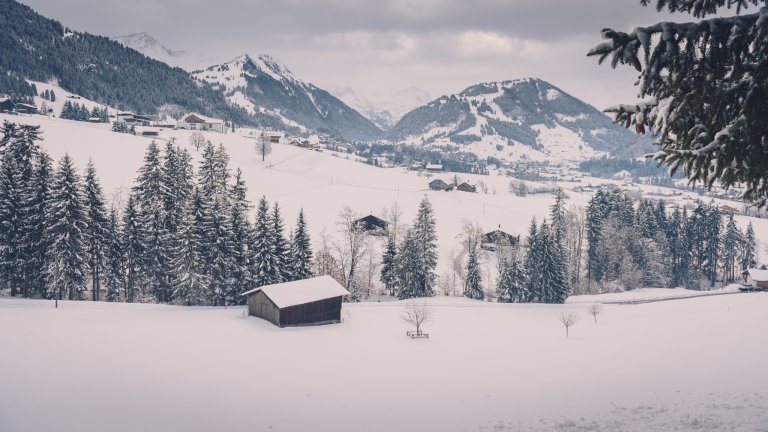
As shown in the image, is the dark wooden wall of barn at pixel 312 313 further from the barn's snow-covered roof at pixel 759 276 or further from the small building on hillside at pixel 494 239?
the barn's snow-covered roof at pixel 759 276

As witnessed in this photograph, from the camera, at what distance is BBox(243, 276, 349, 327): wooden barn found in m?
41.6

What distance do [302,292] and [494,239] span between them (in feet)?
181

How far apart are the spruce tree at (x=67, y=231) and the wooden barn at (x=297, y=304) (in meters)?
18.4

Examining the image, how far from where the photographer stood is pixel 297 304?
41438 mm

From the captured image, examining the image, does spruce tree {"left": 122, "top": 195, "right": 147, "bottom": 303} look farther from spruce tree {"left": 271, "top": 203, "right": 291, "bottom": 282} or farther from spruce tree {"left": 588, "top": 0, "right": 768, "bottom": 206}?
spruce tree {"left": 588, "top": 0, "right": 768, "bottom": 206}

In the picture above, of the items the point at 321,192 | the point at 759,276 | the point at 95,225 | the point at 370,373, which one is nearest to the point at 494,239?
the point at 759,276

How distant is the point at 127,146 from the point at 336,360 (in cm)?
10810

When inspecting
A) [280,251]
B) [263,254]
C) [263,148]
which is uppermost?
[263,148]

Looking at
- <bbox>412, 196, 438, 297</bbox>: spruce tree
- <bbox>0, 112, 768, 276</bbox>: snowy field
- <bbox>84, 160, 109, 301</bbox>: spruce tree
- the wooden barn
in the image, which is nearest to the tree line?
<bbox>84, 160, 109, 301</bbox>: spruce tree

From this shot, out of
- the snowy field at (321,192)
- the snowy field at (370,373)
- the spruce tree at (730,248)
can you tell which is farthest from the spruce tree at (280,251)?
the spruce tree at (730,248)

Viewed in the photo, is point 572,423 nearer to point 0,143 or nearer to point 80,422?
point 80,422

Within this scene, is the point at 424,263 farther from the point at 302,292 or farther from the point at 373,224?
the point at 373,224

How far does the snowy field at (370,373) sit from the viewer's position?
20203 mm

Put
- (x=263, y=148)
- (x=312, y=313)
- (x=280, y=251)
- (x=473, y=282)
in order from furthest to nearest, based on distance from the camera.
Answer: (x=263, y=148), (x=473, y=282), (x=280, y=251), (x=312, y=313)
